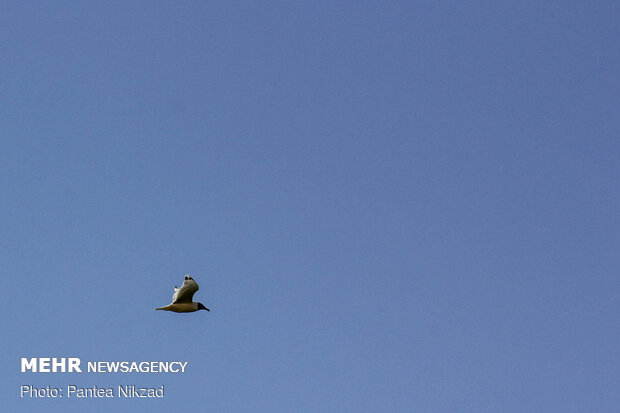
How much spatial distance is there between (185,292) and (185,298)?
1097 mm

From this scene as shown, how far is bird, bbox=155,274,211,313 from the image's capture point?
11662 cm

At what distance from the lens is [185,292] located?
11694cm

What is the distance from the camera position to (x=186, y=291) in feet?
383

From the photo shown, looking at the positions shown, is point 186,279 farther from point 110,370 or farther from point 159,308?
point 110,370

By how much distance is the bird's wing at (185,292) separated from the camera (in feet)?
382

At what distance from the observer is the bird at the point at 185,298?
116625 millimetres

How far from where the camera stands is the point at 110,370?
145 metres

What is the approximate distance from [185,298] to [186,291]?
1205mm

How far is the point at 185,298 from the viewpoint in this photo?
387 feet

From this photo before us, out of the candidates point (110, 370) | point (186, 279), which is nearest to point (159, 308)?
point (186, 279)

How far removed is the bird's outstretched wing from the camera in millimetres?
116500

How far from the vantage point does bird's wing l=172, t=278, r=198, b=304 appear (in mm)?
116500

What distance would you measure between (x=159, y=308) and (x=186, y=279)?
327 centimetres

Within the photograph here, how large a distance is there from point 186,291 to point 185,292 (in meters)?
0.14
